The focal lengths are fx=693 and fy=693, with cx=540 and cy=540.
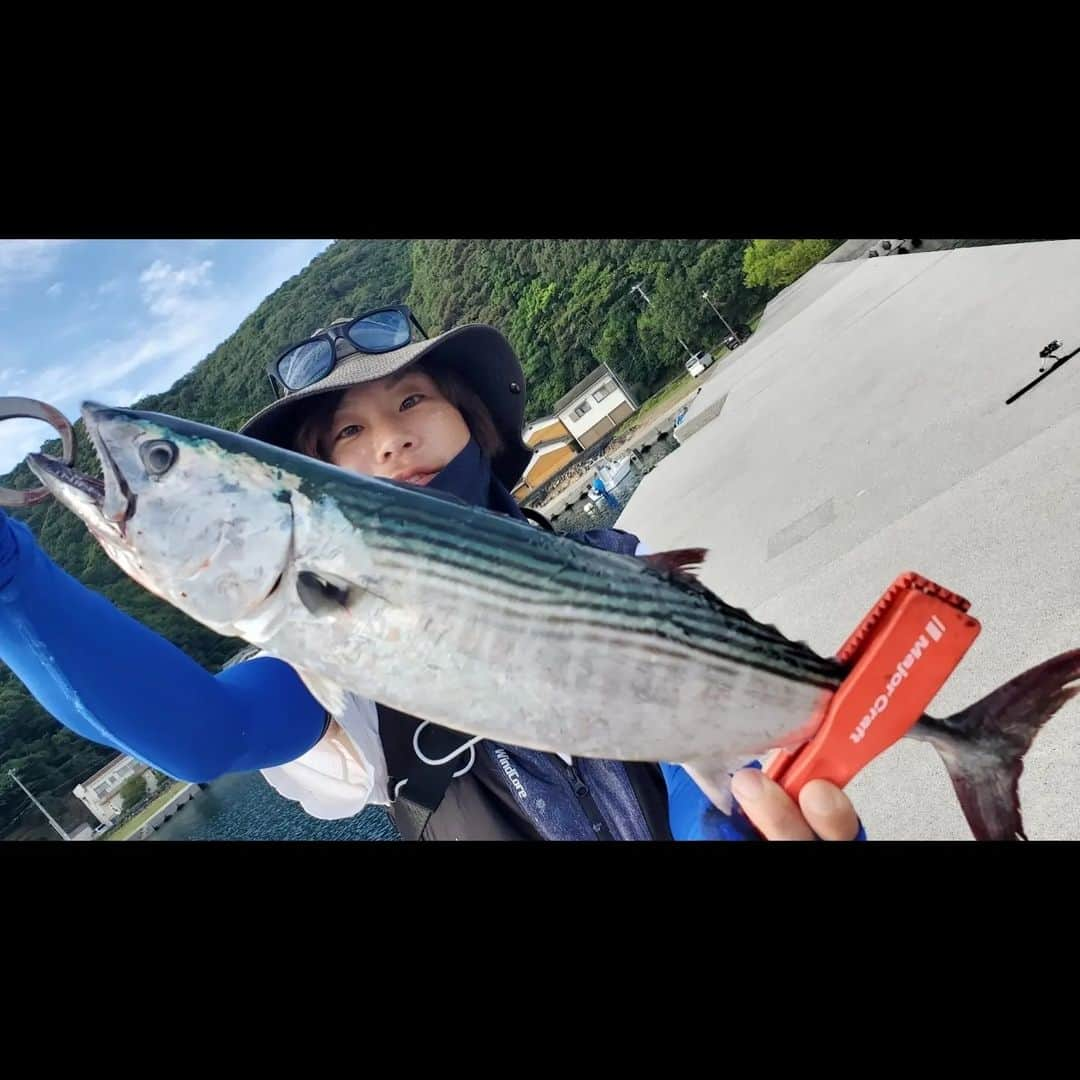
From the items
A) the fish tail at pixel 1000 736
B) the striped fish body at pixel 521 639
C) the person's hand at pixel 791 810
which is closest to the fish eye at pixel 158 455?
the striped fish body at pixel 521 639

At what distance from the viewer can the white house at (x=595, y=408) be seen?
70.7ft

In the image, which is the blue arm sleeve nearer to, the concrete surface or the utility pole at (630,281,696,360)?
the concrete surface

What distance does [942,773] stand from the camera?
2283mm

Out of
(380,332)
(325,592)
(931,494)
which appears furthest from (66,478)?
(931,494)

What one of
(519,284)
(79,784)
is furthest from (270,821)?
(519,284)

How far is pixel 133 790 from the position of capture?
15070 mm

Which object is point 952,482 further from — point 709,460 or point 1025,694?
point 709,460

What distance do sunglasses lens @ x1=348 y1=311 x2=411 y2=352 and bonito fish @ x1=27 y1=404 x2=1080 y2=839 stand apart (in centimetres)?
69

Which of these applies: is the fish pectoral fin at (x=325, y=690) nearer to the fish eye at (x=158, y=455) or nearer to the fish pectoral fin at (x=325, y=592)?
the fish pectoral fin at (x=325, y=592)

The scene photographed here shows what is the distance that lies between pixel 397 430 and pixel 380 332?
0.35 metres

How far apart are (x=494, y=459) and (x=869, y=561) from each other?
268cm

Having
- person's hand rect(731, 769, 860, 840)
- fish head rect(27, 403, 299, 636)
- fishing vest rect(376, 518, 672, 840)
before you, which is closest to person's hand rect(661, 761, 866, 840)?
person's hand rect(731, 769, 860, 840)
